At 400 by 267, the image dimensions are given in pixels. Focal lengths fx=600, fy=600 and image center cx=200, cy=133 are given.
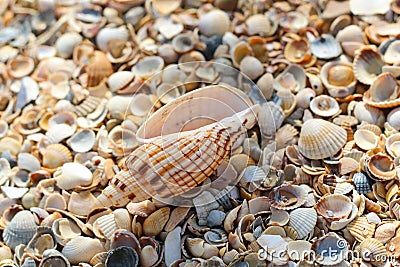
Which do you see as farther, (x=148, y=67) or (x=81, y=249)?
(x=148, y=67)

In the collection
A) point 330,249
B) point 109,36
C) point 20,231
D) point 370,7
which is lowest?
point 20,231

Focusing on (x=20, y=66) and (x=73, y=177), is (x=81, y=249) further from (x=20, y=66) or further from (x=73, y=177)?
(x=20, y=66)

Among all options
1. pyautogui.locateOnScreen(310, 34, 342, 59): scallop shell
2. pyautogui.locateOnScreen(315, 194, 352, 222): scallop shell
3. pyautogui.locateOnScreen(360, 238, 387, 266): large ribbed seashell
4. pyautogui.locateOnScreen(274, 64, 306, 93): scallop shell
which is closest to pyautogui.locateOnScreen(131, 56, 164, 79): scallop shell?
pyautogui.locateOnScreen(274, 64, 306, 93): scallop shell

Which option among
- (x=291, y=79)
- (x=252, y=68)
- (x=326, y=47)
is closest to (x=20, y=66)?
(x=252, y=68)

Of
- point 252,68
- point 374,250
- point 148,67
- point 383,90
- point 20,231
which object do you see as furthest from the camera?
point 148,67

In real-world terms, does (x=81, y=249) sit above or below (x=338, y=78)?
below

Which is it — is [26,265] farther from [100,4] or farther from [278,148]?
[100,4]

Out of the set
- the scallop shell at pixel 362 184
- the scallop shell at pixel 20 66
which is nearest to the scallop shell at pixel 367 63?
the scallop shell at pixel 362 184
